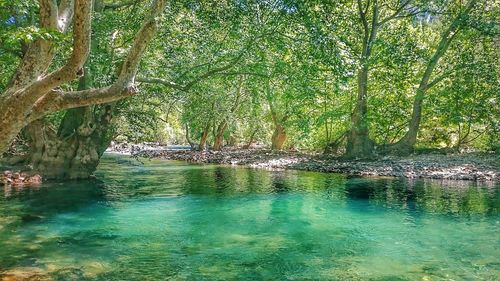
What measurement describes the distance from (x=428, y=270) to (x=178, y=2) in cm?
1341

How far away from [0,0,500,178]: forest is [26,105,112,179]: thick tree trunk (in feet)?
0.17

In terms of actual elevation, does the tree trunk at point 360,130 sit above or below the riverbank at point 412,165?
above

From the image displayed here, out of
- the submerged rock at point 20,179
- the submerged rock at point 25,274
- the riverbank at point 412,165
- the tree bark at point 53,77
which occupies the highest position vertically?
the tree bark at point 53,77

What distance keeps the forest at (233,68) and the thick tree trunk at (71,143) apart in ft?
0.17

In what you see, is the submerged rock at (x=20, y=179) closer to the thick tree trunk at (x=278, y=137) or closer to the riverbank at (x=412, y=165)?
the riverbank at (x=412, y=165)

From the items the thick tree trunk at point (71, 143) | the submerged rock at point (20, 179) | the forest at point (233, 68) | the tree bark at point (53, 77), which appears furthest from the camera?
the thick tree trunk at point (71, 143)

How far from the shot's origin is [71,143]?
20.2 meters

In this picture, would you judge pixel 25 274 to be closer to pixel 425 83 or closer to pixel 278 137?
pixel 425 83

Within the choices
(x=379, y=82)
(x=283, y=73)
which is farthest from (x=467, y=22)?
(x=283, y=73)

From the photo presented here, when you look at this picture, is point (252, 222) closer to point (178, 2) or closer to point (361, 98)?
point (178, 2)

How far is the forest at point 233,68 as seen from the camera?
22.2 feet

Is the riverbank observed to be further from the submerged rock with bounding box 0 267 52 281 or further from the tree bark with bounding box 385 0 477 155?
the submerged rock with bounding box 0 267 52 281

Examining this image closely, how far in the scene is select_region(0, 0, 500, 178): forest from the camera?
6.77 meters

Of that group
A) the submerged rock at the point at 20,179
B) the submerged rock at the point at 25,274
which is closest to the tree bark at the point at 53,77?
the submerged rock at the point at 25,274
